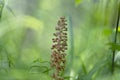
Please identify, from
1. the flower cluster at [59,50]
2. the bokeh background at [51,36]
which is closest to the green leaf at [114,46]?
the bokeh background at [51,36]

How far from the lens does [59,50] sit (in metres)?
0.87

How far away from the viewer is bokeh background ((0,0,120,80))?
92cm

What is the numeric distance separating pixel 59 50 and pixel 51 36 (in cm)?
8

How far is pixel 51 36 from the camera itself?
93 cm

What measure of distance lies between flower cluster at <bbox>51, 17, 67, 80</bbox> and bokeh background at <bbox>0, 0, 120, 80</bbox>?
0.09 ft

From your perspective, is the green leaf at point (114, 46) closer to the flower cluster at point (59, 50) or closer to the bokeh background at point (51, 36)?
the bokeh background at point (51, 36)

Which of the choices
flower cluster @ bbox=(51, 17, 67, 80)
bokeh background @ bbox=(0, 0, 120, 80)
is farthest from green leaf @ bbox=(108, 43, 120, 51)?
flower cluster @ bbox=(51, 17, 67, 80)

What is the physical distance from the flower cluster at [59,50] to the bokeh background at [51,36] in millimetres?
27

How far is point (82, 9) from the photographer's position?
37.9 inches

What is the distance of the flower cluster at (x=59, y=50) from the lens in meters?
0.87

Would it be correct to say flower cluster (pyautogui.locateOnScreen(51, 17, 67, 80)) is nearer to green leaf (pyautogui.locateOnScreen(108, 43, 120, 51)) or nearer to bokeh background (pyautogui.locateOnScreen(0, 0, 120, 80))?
bokeh background (pyautogui.locateOnScreen(0, 0, 120, 80))

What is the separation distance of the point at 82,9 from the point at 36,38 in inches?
8.0

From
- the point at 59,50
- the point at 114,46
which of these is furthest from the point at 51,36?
the point at 114,46

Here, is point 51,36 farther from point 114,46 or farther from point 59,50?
point 114,46
